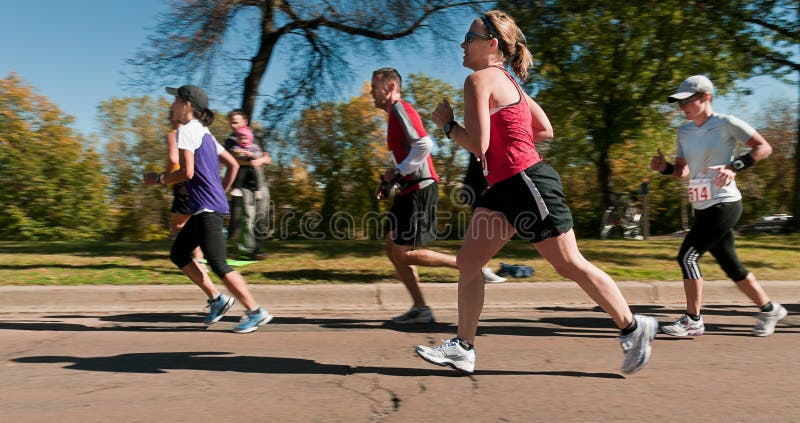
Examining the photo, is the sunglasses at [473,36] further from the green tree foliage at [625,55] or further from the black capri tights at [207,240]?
the green tree foliage at [625,55]

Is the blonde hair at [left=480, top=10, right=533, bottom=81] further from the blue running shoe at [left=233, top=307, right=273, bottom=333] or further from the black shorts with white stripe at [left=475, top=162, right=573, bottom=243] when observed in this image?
the blue running shoe at [left=233, top=307, right=273, bottom=333]

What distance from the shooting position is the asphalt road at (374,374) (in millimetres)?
3018

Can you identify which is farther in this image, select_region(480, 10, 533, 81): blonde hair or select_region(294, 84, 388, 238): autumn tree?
select_region(294, 84, 388, 238): autumn tree

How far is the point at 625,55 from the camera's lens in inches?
497

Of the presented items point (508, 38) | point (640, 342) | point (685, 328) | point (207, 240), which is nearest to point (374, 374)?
point (640, 342)

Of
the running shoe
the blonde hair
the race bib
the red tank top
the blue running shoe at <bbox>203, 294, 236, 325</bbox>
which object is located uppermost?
the blonde hair

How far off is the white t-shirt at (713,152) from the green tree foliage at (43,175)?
13.4 meters

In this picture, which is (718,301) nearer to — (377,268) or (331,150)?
(377,268)

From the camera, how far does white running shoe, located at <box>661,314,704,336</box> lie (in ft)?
15.0

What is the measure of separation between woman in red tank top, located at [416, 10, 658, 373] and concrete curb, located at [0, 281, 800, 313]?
258 cm

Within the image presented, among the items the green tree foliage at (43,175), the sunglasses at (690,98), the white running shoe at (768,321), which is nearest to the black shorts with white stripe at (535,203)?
the sunglasses at (690,98)

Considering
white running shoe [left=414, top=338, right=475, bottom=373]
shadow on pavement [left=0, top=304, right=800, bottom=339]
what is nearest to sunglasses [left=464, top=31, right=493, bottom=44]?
white running shoe [left=414, top=338, right=475, bottom=373]

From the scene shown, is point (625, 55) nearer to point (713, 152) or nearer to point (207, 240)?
point (713, 152)

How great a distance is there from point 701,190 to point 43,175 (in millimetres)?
13776
